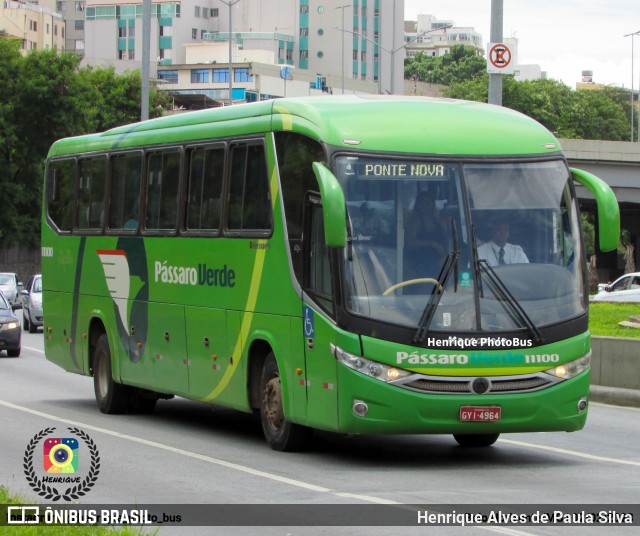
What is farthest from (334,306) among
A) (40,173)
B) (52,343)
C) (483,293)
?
(40,173)

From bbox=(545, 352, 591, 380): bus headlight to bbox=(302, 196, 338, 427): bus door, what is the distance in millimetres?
1923

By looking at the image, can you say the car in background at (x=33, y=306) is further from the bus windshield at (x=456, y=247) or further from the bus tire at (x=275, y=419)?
the bus windshield at (x=456, y=247)

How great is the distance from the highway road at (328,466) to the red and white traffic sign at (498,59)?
688 cm

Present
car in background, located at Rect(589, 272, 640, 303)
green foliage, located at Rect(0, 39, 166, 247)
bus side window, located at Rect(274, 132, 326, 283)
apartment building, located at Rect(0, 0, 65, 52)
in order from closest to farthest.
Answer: bus side window, located at Rect(274, 132, 326, 283) → car in background, located at Rect(589, 272, 640, 303) → green foliage, located at Rect(0, 39, 166, 247) → apartment building, located at Rect(0, 0, 65, 52)

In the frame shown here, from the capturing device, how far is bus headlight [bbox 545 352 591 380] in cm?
1299

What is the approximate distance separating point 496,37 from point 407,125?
11631 millimetres

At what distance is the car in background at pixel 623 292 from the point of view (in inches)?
1523

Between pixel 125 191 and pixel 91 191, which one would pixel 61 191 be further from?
pixel 125 191

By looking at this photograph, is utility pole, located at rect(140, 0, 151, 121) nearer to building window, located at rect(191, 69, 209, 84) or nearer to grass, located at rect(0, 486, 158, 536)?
grass, located at rect(0, 486, 158, 536)

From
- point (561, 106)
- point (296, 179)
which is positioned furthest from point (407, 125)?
point (561, 106)

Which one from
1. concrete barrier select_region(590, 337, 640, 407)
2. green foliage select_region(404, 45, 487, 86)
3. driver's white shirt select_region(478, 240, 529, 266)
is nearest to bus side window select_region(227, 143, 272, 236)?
driver's white shirt select_region(478, 240, 529, 266)

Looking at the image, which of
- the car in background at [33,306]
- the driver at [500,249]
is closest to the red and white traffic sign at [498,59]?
the driver at [500,249]

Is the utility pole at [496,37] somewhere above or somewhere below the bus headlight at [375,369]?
above

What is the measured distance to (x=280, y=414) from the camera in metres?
14.1
